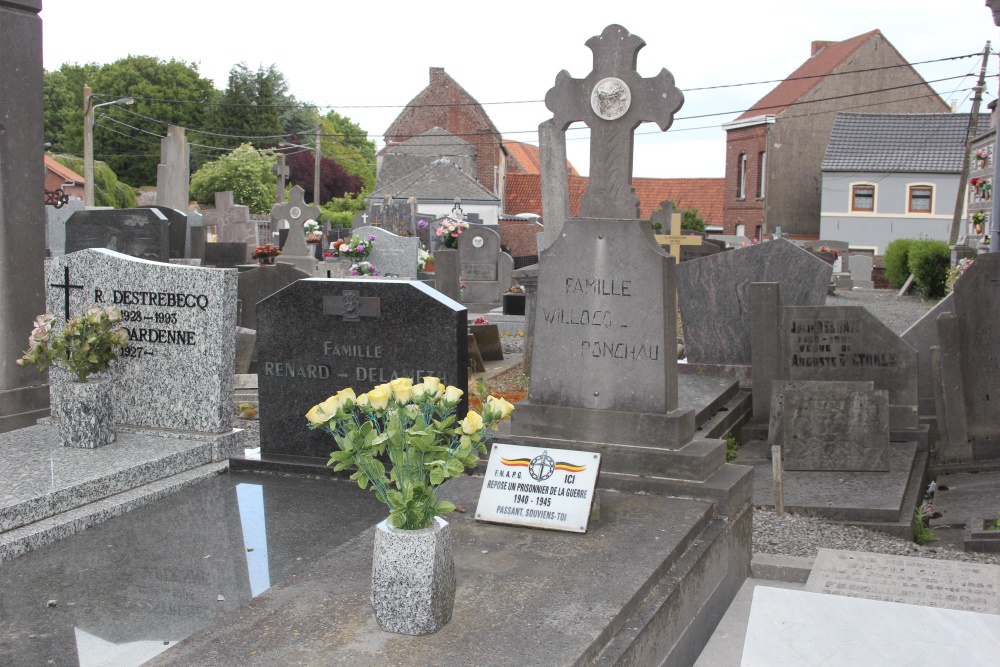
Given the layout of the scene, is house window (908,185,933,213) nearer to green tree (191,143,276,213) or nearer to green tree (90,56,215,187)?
green tree (191,143,276,213)

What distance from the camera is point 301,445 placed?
5.85 meters

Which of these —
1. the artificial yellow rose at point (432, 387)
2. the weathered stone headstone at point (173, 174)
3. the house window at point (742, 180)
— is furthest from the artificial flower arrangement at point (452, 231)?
the house window at point (742, 180)

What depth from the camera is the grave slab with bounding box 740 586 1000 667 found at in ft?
8.72

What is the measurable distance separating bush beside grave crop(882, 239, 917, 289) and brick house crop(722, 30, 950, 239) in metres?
14.6

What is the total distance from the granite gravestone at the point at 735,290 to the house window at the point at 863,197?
3294cm

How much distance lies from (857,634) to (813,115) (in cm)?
4482

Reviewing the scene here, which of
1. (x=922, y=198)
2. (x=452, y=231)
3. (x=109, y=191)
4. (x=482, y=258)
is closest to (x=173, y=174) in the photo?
(x=452, y=231)

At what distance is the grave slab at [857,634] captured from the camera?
2658mm

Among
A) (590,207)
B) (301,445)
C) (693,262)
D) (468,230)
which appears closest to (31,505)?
(301,445)

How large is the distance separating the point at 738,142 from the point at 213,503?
44.8m

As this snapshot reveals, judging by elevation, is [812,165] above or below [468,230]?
above

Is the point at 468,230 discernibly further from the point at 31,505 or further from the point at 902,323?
the point at 31,505

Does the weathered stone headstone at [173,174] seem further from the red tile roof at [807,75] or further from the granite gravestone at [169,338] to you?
the red tile roof at [807,75]

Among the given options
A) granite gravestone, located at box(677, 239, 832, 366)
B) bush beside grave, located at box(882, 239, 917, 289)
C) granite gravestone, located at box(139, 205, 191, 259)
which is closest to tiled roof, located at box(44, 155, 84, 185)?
granite gravestone, located at box(139, 205, 191, 259)
